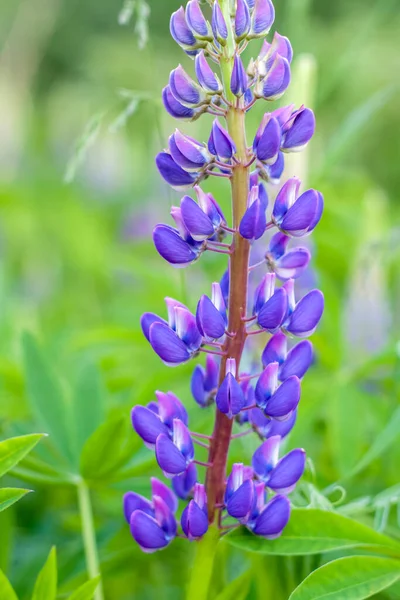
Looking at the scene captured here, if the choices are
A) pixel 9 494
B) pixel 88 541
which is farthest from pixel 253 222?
pixel 88 541

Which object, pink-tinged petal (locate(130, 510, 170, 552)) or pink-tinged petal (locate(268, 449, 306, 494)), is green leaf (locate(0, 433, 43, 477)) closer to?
pink-tinged petal (locate(130, 510, 170, 552))

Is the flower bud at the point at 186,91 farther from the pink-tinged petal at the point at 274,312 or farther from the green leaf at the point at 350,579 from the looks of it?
the green leaf at the point at 350,579

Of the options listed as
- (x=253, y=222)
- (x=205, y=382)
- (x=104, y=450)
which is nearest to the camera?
(x=253, y=222)

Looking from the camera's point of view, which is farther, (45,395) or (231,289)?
(45,395)

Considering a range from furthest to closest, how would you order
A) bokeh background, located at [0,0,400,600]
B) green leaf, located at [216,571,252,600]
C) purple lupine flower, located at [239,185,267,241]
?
1. bokeh background, located at [0,0,400,600]
2. green leaf, located at [216,571,252,600]
3. purple lupine flower, located at [239,185,267,241]

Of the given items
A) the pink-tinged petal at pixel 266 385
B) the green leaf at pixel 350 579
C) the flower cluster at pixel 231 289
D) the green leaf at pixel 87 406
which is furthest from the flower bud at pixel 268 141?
the green leaf at pixel 87 406

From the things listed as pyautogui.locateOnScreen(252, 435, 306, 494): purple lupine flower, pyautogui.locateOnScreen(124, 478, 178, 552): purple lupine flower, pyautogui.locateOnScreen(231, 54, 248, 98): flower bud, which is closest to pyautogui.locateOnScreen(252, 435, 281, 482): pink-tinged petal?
pyautogui.locateOnScreen(252, 435, 306, 494): purple lupine flower

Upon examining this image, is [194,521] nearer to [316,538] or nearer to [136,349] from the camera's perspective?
[316,538]
